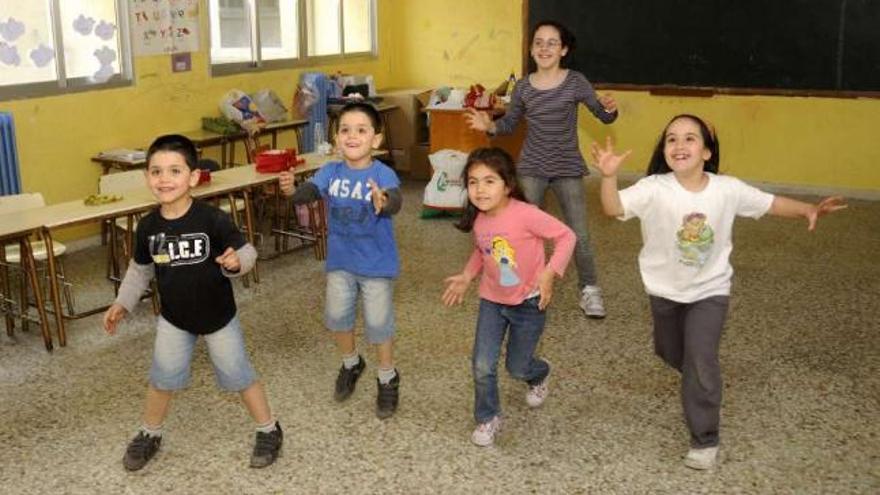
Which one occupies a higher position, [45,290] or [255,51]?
[255,51]

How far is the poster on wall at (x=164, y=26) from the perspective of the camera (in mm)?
6559

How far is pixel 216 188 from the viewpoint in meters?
5.02

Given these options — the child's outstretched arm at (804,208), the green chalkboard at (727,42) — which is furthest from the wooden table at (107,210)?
the green chalkboard at (727,42)

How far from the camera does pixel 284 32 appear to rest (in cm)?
833

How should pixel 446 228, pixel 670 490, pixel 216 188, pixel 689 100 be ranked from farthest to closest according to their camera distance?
1. pixel 689 100
2. pixel 446 228
3. pixel 216 188
4. pixel 670 490

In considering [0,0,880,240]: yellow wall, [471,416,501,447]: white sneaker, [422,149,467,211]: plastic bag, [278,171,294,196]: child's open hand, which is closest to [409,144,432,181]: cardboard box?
[0,0,880,240]: yellow wall

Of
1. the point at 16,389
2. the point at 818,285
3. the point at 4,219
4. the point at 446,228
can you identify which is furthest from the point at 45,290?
the point at 818,285

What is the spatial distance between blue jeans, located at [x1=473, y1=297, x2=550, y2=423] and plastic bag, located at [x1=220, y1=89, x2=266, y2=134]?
431 centimetres

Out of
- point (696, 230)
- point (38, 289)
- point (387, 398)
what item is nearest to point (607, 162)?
point (696, 230)

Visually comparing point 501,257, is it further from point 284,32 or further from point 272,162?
point 284,32

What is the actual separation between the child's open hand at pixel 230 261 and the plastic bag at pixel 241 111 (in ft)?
14.3

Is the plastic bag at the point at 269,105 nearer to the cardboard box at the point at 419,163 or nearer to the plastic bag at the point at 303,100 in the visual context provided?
the plastic bag at the point at 303,100

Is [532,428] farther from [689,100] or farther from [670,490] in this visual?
[689,100]

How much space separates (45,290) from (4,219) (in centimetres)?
97
